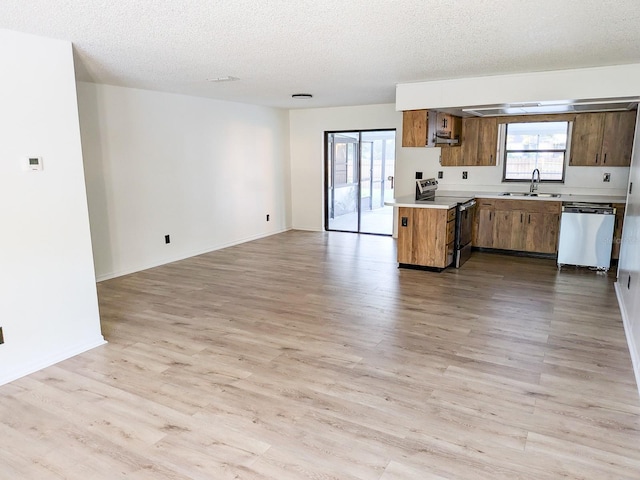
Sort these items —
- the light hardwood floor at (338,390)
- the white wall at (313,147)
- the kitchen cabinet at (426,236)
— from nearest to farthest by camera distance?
the light hardwood floor at (338,390) < the kitchen cabinet at (426,236) < the white wall at (313,147)

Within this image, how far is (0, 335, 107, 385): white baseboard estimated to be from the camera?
3025 millimetres

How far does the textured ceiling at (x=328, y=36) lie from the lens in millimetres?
2576

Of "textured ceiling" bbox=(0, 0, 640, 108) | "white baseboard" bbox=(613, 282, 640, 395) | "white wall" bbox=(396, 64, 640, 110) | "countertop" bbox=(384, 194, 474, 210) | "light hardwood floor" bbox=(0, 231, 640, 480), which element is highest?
"textured ceiling" bbox=(0, 0, 640, 108)

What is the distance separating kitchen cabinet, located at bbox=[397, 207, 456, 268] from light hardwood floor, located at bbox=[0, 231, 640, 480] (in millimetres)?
674

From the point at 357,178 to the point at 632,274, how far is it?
522 cm

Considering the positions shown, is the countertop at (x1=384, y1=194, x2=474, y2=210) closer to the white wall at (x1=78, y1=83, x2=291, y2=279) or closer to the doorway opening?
the doorway opening

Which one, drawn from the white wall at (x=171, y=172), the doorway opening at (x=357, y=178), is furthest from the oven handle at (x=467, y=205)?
the white wall at (x=171, y=172)

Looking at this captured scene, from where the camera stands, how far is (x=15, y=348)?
307 cm

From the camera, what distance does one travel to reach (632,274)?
389cm

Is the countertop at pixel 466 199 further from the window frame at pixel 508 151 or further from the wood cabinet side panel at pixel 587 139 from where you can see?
the wood cabinet side panel at pixel 587 139

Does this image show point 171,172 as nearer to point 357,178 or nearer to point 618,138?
point 357,178

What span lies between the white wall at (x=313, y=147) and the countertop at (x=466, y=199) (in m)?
1.82

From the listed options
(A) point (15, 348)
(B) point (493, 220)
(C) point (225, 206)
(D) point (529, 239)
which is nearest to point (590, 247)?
(D) point (529, 239)

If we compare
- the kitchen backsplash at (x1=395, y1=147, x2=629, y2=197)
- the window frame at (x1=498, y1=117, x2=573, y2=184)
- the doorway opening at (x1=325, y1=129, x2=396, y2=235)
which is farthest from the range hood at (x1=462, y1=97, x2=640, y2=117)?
the doorway opening at (x1=325, y1=129, x2=396, y2=235)
